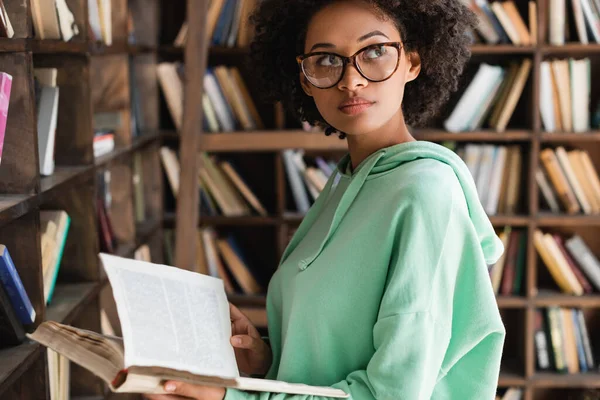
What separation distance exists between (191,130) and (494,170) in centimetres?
129

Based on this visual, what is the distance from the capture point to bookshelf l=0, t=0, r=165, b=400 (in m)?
1.41

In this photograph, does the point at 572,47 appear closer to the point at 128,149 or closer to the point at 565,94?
the point at 565,94

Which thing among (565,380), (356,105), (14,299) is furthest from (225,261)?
(356,105)

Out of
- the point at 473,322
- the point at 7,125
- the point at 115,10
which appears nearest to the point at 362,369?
the point at 473,322

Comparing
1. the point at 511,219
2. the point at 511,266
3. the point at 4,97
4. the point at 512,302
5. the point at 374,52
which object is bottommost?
the point at 512,302

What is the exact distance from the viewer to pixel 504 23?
2883 mm

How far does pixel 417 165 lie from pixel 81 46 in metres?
1.08

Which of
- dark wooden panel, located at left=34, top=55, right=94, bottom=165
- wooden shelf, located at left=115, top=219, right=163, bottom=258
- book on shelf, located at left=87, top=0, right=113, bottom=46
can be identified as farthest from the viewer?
wooden shelf, located at left=115, top=219, right=163, bottom=258

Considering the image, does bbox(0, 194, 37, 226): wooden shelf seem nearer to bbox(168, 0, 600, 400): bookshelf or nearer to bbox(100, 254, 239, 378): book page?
bbox(100, 254, 239, 378): book page

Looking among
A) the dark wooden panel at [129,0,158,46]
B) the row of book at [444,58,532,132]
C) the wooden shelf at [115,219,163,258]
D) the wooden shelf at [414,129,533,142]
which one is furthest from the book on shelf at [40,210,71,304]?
the row of book at [444,58,532,132]

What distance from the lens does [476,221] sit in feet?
3.68

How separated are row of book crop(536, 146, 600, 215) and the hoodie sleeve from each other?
2.04 m

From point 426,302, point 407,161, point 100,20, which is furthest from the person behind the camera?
point 100,20

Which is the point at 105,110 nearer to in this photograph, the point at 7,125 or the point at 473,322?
the point at 7,125
